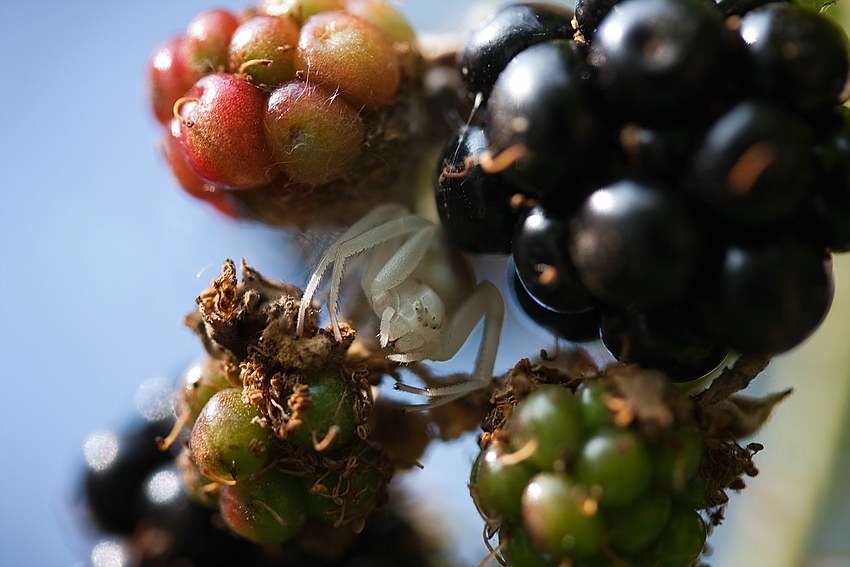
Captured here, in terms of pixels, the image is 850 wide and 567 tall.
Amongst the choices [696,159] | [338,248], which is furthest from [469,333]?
[696,159]

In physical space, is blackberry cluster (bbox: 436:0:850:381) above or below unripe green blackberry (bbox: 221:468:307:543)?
above

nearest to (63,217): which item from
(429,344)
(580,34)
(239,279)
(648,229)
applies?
(239,279)

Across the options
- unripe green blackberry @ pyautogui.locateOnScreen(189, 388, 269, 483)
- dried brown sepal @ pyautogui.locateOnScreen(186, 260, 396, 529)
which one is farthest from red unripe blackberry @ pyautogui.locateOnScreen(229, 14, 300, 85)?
unripe green blackberry @ pyautogui.locateOnScreen(189, 388, 269, 483)

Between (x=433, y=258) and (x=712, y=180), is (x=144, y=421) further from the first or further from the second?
(x=712, y=180)

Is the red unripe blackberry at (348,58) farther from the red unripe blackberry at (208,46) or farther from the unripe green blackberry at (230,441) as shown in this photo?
the unripe green blackberry at (230,441)

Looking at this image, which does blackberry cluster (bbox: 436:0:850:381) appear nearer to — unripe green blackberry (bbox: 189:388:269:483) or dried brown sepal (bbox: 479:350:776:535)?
dried brown sepal (bbox: 479:350:776:535)
